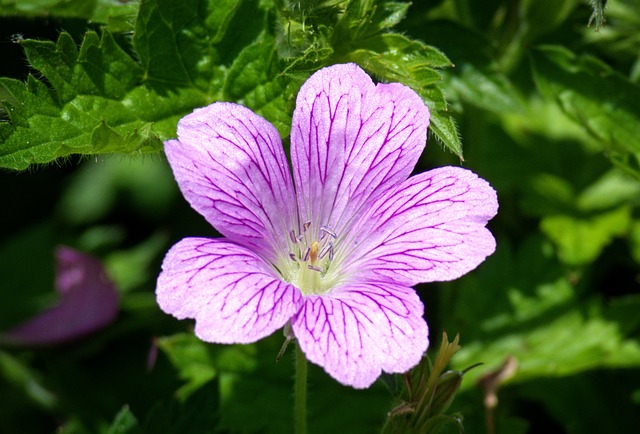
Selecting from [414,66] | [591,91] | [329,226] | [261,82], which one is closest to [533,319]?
[591,91]

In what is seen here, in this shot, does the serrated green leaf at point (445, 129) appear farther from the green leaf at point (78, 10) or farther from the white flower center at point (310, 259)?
the green leaf at point (78, 10)

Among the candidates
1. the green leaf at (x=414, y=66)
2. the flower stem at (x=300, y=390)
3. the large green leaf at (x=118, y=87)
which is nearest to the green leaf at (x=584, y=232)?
the green leaf at (x=414, y=66)

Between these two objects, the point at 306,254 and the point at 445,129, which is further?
the point at 306,254

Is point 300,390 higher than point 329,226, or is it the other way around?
point 329,226

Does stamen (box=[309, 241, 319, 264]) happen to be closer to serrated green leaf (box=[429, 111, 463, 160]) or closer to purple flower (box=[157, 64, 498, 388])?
purple flower (box=[157, 64, 498, 388])

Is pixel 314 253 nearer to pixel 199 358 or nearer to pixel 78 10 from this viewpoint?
pixel 199 358

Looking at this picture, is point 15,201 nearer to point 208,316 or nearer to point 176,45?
point 176,45
